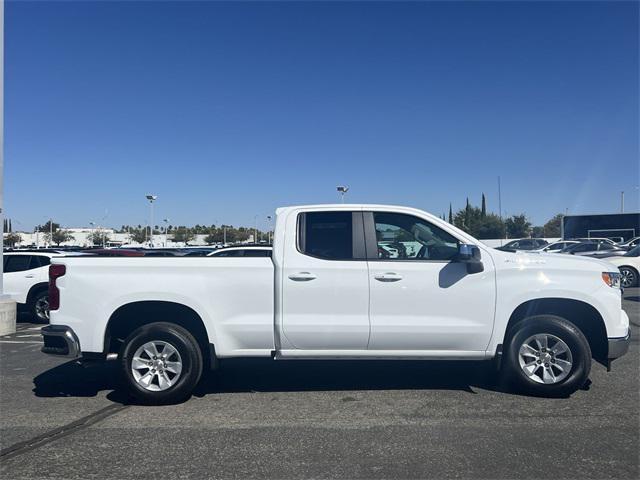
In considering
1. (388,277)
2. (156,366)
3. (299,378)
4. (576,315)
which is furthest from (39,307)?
(576,315)

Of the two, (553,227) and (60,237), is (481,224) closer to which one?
(553,227)

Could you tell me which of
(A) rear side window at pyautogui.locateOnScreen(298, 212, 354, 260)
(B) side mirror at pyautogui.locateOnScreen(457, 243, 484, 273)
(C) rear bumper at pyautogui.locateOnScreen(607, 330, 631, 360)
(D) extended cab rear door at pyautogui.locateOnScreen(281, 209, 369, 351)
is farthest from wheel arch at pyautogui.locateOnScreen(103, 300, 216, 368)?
(C) rear bumper at pyautogui.locateOnScreen(607, 330, 631, 360)

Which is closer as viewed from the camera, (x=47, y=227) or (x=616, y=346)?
(x=616, y=346)

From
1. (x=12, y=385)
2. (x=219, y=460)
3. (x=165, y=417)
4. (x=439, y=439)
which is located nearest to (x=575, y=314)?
(x=439, y=439)

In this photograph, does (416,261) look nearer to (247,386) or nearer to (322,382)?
(322,382)

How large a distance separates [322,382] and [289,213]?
2121 mm

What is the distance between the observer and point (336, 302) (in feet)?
18.7

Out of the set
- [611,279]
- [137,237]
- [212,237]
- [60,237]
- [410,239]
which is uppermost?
[60,237]

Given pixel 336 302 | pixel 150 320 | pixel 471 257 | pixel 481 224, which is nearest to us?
pixel 471 257

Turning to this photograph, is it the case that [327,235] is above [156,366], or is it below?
above

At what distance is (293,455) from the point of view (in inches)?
171

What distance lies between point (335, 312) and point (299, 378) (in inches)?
59.7

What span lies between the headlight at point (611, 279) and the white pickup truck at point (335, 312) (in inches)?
0.5

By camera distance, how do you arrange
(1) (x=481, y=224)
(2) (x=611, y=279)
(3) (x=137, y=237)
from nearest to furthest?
1. (2) (x=611, y=279)
2. (1) (x=481, y=224)
3. (3) (x=137, y=237)
